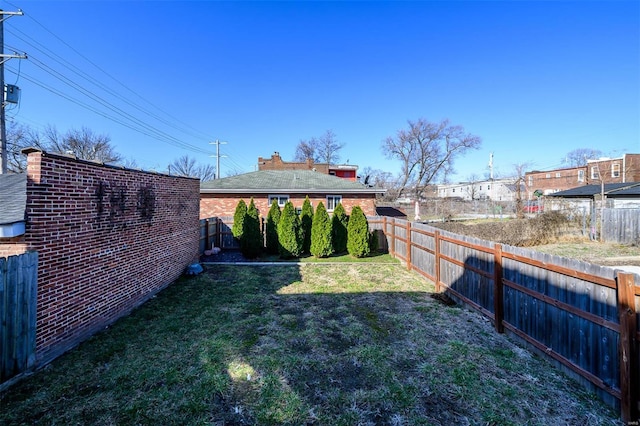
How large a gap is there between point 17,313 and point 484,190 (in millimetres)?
66268

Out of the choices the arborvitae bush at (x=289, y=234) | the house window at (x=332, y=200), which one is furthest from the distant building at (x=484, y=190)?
the arborvitae bush at (x=289, y=234)

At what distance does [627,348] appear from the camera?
2795 mm

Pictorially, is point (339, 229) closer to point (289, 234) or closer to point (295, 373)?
point (289, 234)

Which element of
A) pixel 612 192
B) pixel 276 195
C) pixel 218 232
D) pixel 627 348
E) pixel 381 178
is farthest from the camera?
pixel 381 178

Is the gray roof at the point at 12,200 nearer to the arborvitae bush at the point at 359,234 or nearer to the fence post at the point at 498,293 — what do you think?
the fence post at the point at 498,293

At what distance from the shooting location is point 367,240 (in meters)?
11.6

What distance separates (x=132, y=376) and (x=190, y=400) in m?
1.03

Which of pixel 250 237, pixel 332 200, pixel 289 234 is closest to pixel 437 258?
pixel 289 234

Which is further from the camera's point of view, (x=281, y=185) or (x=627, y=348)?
(x=281, y=185)

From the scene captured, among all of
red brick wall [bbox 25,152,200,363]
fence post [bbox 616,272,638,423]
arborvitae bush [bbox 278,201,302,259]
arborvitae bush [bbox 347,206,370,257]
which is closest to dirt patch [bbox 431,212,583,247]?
arborvitae bush [bbox 347,206,370,257]

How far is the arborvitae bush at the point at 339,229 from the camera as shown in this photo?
1227 centimetres

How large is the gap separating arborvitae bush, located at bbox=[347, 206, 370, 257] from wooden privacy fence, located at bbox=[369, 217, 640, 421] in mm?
5177

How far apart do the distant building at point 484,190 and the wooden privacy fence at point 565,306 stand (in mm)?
45924

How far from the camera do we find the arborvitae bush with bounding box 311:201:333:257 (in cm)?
1138
